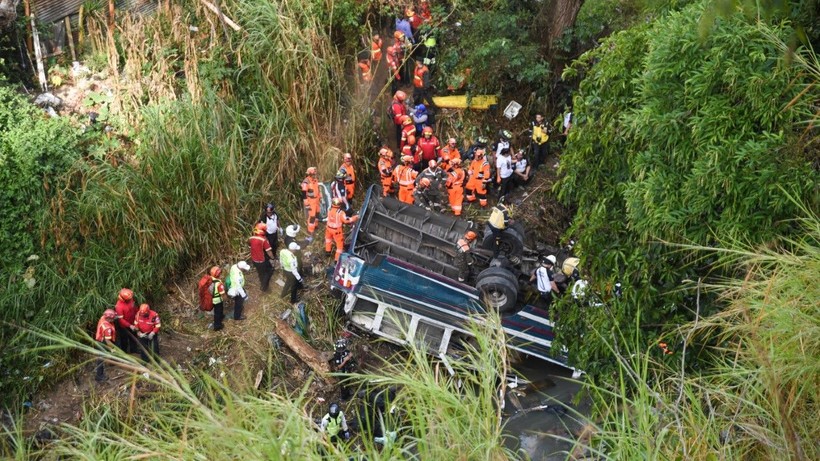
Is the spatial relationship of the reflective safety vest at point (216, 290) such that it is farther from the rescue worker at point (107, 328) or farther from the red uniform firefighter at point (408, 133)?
the red uniform firefighter at point (408, 133)

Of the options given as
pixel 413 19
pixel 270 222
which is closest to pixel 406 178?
pixel 270 222

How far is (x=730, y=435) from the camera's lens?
5.93 meters

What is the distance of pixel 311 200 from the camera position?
1368cm

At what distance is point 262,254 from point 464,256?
300 cm

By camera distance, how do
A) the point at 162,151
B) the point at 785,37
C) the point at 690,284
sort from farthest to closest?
the point at 162,151 < the point at 690,284 < the point at 785,37

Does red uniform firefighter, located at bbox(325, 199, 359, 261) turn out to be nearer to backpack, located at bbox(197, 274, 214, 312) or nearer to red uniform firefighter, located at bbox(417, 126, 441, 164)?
backpack, located at bbox(197, 274, 214, 312)

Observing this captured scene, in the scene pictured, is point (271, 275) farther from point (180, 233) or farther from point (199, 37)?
point (199, 37)

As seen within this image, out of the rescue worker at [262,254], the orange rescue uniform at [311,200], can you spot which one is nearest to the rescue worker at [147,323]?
the rescue worker at [262,254]

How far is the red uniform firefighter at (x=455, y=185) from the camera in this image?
45.8 ft

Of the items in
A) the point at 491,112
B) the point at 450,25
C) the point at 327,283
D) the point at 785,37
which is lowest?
the point at 327,283

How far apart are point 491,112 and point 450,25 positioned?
76.8 inches

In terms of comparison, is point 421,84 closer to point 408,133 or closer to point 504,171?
point 408,133

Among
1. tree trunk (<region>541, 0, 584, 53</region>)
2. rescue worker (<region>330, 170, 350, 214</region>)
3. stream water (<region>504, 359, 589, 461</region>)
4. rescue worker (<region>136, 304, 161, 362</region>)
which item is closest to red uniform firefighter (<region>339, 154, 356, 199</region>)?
rescue worker (<region>330, 170, 350, 214</region>)

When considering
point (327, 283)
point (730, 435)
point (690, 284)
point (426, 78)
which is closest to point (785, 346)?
point (730, 435)
